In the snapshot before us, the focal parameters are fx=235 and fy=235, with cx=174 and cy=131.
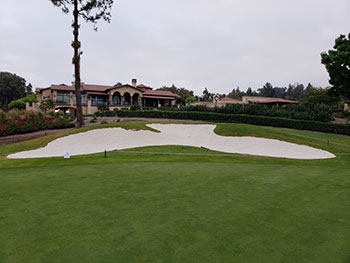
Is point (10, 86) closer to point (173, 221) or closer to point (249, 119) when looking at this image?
point (249, 119)

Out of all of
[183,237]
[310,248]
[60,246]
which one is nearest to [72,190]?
[60,246]

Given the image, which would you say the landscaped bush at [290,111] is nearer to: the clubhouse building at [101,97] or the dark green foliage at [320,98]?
the clubhouse building at [101,97]

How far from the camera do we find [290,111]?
35.0 m

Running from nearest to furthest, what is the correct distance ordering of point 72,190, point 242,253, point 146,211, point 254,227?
point 242,253 → point 254,227 → point 146,211 → point 72,190

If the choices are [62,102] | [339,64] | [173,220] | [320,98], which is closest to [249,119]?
[339,64]

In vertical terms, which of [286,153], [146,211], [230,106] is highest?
[230,106]

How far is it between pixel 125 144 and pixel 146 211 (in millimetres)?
18389

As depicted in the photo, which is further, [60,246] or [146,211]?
[146,211]

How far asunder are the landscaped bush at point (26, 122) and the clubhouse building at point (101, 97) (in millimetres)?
24018

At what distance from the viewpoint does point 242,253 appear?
9.70 ft

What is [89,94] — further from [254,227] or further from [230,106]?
[254,227]

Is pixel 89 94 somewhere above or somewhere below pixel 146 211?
above

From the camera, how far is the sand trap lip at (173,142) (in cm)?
1921

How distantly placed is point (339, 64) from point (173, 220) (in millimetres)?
33345
